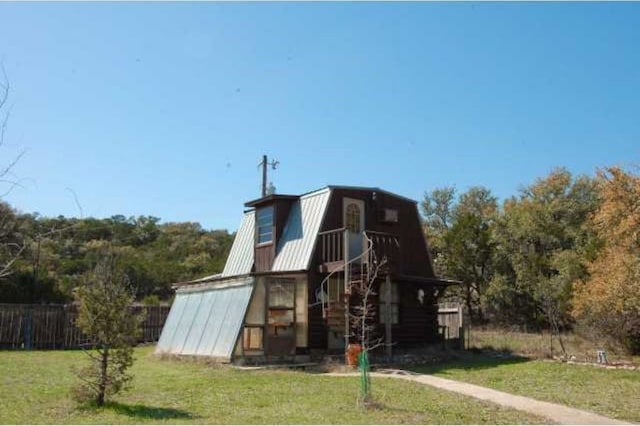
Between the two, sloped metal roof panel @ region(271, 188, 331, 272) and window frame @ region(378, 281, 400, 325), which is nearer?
sloped metal roof panel @ region(271, 188, 331, 272)

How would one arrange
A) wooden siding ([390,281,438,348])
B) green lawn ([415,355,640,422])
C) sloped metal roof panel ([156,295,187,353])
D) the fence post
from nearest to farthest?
green lawn ([415,355,640,422])
wooden siding ([390,281,438,348])
sloped metal roof panel ([156,295,187,353])
the fence post

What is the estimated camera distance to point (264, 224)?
21.3 meters

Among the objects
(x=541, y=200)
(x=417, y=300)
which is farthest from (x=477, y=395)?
(x=541, y=200)

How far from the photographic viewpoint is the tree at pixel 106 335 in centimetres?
1001

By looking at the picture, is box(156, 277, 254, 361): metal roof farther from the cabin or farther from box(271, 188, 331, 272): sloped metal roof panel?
box(271, 188, 331, 272): sloped metal roof panel

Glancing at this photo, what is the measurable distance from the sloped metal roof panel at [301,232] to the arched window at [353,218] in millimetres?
1028

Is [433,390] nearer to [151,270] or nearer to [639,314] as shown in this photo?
[639,314]

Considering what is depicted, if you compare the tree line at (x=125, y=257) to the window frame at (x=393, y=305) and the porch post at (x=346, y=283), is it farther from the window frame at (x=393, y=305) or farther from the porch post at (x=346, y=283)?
the window frame at (x=393, y=305)

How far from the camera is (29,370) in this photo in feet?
51.7

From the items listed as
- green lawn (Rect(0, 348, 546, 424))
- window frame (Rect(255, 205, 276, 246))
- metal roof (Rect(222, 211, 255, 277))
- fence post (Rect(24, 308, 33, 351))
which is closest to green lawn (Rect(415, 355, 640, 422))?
green lawn (Rect(0, 348, 546, 424))

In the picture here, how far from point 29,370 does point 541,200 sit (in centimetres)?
3118

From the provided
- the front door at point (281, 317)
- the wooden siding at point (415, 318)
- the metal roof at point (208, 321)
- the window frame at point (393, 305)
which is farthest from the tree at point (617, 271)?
the metal roof at point (208, 321)

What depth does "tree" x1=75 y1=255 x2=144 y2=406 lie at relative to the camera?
10011mm

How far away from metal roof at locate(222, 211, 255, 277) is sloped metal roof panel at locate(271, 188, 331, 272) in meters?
2.07
